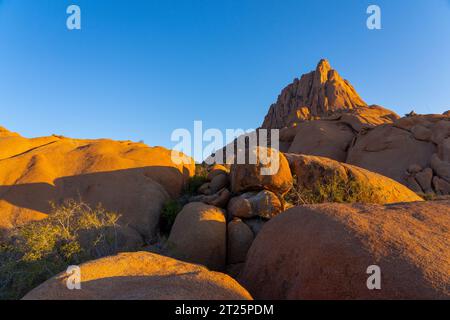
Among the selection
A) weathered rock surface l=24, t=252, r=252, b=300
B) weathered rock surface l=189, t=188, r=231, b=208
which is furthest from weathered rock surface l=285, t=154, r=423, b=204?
weathered rock surface l=24, t=252, r=252, b=300

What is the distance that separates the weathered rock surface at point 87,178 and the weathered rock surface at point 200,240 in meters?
1.35

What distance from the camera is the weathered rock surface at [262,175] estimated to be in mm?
6969

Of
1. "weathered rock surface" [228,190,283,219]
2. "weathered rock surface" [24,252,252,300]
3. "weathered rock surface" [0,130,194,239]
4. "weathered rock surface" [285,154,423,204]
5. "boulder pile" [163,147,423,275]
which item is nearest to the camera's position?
"weathered rock surface" [24,252,252,300]

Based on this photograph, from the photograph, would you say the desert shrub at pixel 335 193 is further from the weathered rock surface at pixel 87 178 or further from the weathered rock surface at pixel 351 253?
the weathered rock surface at pixel 87 178

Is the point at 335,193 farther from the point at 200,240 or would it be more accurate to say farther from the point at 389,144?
the point at 389,144

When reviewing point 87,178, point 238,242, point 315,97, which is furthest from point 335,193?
point 315,97

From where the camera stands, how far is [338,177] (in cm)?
782

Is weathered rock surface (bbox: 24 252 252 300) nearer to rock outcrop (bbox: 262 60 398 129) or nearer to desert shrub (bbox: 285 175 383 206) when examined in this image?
desert shrub (bbox: 285 175 383 206)

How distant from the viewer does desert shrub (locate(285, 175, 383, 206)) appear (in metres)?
7.24

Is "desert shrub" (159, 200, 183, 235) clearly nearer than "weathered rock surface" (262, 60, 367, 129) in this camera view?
Yes

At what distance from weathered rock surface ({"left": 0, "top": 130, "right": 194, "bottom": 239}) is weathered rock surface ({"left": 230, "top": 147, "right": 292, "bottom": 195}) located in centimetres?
225

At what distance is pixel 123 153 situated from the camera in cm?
895

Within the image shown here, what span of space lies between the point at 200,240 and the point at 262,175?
247 centimetres
